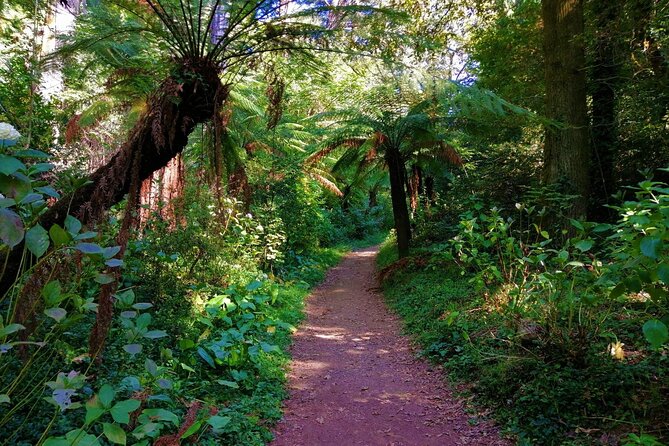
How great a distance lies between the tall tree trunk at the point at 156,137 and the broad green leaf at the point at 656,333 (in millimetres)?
2943

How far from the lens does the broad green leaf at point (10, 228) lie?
915 millimetres

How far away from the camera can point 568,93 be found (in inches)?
226

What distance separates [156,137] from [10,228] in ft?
6.52

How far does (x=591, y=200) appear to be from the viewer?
670cm

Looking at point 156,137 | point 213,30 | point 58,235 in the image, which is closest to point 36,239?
point 58,235

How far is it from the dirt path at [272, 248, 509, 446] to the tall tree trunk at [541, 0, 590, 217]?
3381 millimetres

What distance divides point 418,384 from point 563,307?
1.65 metres

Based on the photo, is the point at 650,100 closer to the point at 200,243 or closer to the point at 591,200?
the point at 591,200

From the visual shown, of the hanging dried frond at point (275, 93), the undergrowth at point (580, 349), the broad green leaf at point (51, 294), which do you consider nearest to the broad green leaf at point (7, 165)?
the broad green leaf at point (51, 294)

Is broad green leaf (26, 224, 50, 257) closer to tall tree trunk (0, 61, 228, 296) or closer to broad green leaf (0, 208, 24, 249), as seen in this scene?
broad green leaf (0, 208, 24, 249)

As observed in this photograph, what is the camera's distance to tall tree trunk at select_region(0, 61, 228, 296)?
2.76 metres

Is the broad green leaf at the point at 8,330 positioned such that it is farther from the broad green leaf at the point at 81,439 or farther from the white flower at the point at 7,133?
the white flower at the point at 7,133

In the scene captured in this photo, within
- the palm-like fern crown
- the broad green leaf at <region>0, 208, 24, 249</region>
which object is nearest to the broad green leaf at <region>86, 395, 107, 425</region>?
the broad green leaf at <region>0, 208, 24, 249</region>

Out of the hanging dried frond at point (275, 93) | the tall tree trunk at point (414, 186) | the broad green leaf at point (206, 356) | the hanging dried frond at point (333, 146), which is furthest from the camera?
the tall tree trunk at point (414, 186)
